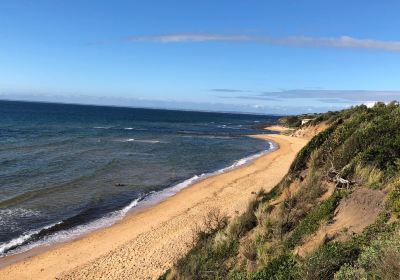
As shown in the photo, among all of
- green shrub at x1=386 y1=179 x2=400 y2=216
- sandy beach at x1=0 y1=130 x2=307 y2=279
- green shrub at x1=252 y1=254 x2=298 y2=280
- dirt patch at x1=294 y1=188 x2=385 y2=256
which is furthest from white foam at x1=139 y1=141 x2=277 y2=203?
green shrub at x1=386 y1=179 x2=400 y2=216

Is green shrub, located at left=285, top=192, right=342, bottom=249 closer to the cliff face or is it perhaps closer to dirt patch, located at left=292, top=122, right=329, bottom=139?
the cliff face

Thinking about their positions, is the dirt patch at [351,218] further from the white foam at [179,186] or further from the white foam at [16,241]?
the white foam at [179,186]

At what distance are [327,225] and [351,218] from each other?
0.55 metres

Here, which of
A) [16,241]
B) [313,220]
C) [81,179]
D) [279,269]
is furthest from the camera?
[81,179]

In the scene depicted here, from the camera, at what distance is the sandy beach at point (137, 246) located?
13477 millimetres

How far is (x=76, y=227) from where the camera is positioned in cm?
1816

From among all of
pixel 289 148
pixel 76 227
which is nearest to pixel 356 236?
pixel 76 227

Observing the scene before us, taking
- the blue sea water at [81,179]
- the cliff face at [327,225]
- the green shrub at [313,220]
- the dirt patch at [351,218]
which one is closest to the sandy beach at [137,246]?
the blue sea water at [81,179]

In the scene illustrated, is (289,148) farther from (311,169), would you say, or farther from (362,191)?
(362,191)

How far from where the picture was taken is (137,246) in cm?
1571

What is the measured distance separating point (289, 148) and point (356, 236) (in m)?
40.9

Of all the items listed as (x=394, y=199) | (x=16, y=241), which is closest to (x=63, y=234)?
(x=16, y=241)

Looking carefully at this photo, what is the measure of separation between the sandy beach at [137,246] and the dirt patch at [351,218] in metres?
5.91

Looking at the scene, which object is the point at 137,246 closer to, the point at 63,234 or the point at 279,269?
the point at 63,234
